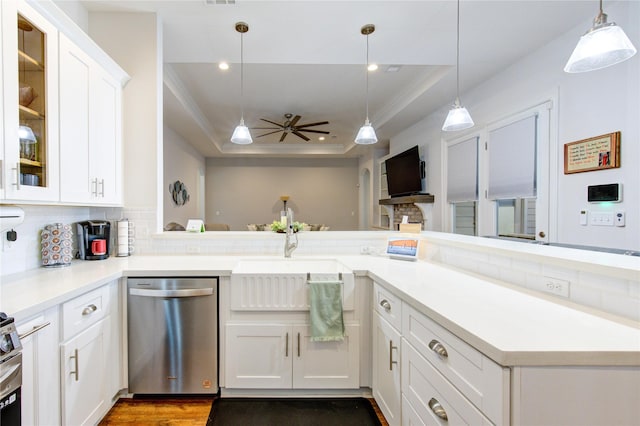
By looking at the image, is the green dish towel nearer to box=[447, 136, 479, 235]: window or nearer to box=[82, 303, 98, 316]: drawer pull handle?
box=[82, 303, 98, 316]: drawer pull handle

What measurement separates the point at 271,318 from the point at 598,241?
270 centimetres

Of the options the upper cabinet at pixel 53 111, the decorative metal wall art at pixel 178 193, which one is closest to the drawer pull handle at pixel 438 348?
the upper cabinet at pixel 53 111

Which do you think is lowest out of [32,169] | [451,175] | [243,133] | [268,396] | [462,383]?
[268,396]

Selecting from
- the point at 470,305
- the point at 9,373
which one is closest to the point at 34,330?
the point at 9,373

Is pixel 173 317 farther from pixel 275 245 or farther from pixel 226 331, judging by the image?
pixel 275 245

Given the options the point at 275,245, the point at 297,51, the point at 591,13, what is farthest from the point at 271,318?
the point at 591,13

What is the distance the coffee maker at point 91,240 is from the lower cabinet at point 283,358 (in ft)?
3.78

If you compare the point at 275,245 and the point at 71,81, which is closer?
the point at 71,81

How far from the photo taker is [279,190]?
8.21m

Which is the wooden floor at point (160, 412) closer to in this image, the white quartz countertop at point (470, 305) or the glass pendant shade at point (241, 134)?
the white quartz countertop at point (470, 305)

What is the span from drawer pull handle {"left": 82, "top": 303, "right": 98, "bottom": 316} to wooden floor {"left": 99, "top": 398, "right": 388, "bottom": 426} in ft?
2.35

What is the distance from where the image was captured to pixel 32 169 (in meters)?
1.42

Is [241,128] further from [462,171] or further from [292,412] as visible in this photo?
[462,171]

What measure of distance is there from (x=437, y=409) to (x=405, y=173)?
453 centimetres
